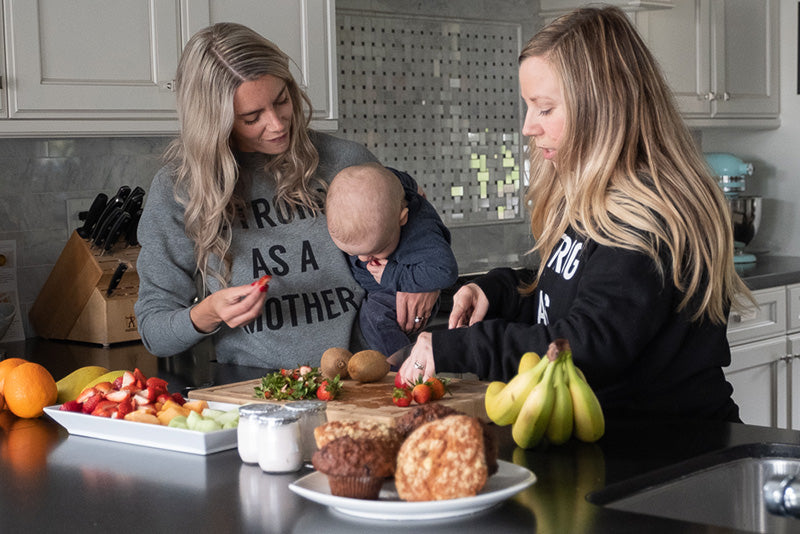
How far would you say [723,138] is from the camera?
14.7ft

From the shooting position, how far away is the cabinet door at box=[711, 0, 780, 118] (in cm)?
397

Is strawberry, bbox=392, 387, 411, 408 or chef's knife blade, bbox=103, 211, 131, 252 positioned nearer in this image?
strawberry, bbox=392, 387, 411, 408

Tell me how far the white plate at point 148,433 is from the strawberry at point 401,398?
0.79ft

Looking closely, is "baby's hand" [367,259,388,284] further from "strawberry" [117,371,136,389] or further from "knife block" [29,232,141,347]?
"knife block" [29,232,141,347]

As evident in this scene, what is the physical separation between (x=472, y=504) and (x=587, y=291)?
19.5 inches

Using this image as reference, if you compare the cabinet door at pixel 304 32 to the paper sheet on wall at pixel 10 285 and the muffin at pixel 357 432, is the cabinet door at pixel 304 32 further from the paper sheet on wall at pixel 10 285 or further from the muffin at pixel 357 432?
the muffin at pixel 357 432

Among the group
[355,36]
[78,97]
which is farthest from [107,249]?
[355,36]

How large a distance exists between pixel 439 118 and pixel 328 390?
2.32 meters

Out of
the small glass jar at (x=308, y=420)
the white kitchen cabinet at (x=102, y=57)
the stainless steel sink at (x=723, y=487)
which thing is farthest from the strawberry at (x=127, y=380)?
the white kitchen cabinet at (x=102, y=57)

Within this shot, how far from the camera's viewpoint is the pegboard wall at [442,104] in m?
3.48

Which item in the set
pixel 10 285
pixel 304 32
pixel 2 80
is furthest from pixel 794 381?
pixel 2 80

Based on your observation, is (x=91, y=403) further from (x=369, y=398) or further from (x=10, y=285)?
(x=10, y=285)

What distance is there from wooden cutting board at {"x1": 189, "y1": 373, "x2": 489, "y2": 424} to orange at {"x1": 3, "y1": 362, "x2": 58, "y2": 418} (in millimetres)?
237

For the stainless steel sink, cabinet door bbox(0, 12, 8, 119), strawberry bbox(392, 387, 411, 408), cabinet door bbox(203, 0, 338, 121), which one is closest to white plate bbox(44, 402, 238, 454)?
strawberry bbox(392, 387, 411, 408)
